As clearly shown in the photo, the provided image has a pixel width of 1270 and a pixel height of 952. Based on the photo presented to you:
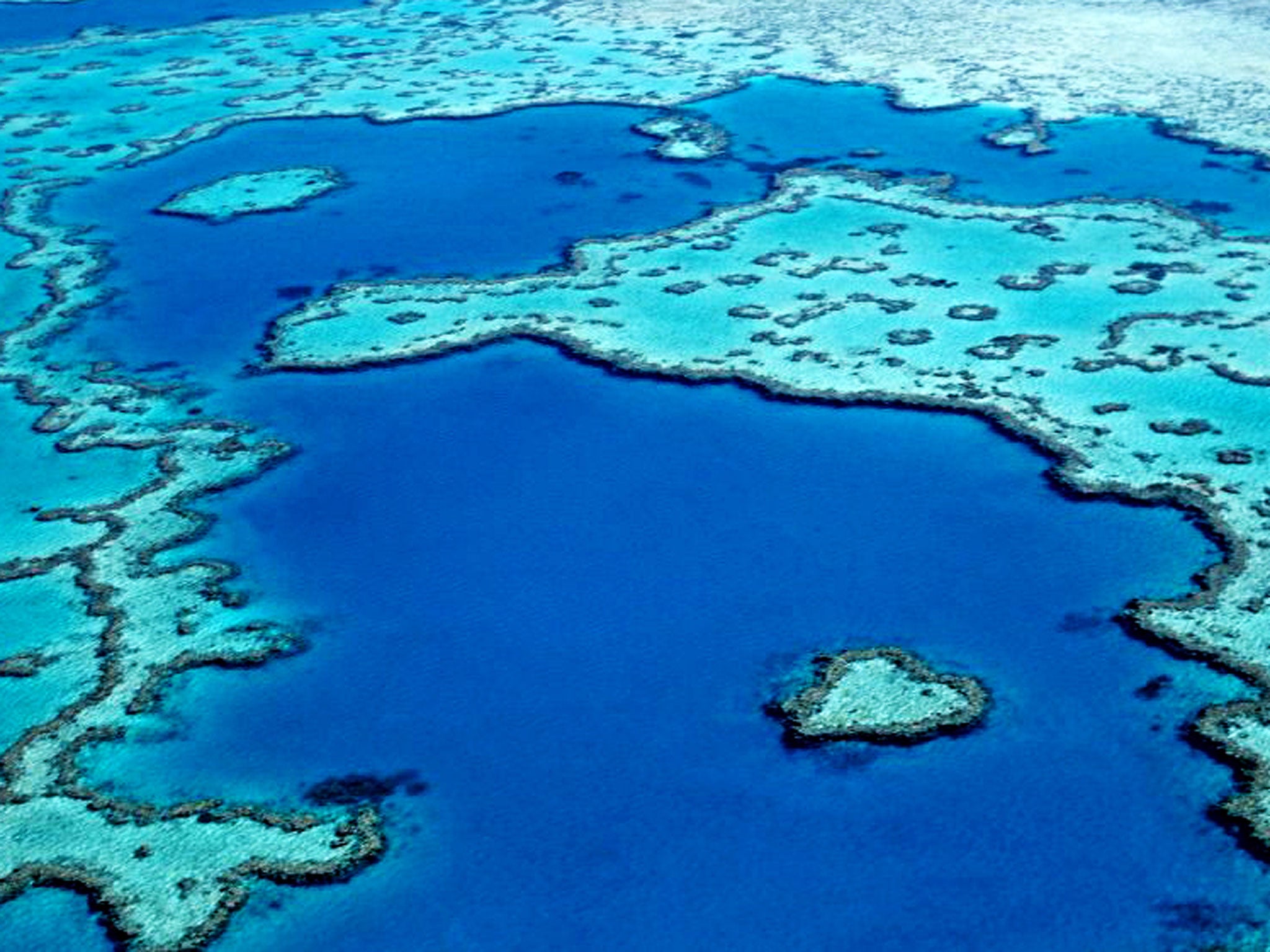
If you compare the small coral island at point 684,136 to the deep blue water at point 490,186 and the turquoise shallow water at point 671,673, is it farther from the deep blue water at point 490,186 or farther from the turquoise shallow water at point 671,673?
the turquoise shallow water at point 671,673

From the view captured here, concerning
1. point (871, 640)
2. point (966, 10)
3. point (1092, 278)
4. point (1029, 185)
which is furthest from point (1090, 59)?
point (871, 640)

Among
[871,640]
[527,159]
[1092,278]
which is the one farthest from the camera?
[527,159]

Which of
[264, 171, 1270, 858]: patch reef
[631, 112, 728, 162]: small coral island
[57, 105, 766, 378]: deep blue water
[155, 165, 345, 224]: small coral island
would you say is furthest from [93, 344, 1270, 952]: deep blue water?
[631, 112, 728, 162]: small coral island

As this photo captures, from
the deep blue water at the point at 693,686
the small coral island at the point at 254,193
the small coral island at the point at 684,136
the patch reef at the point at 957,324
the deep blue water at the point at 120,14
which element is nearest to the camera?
the deep blue water at the point at 693,686

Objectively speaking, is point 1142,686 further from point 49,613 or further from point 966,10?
point 966,10

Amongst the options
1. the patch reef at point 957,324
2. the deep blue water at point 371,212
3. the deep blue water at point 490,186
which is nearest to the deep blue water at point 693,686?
the patch reef at point 957,324

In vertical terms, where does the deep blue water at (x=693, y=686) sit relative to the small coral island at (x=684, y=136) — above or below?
below
